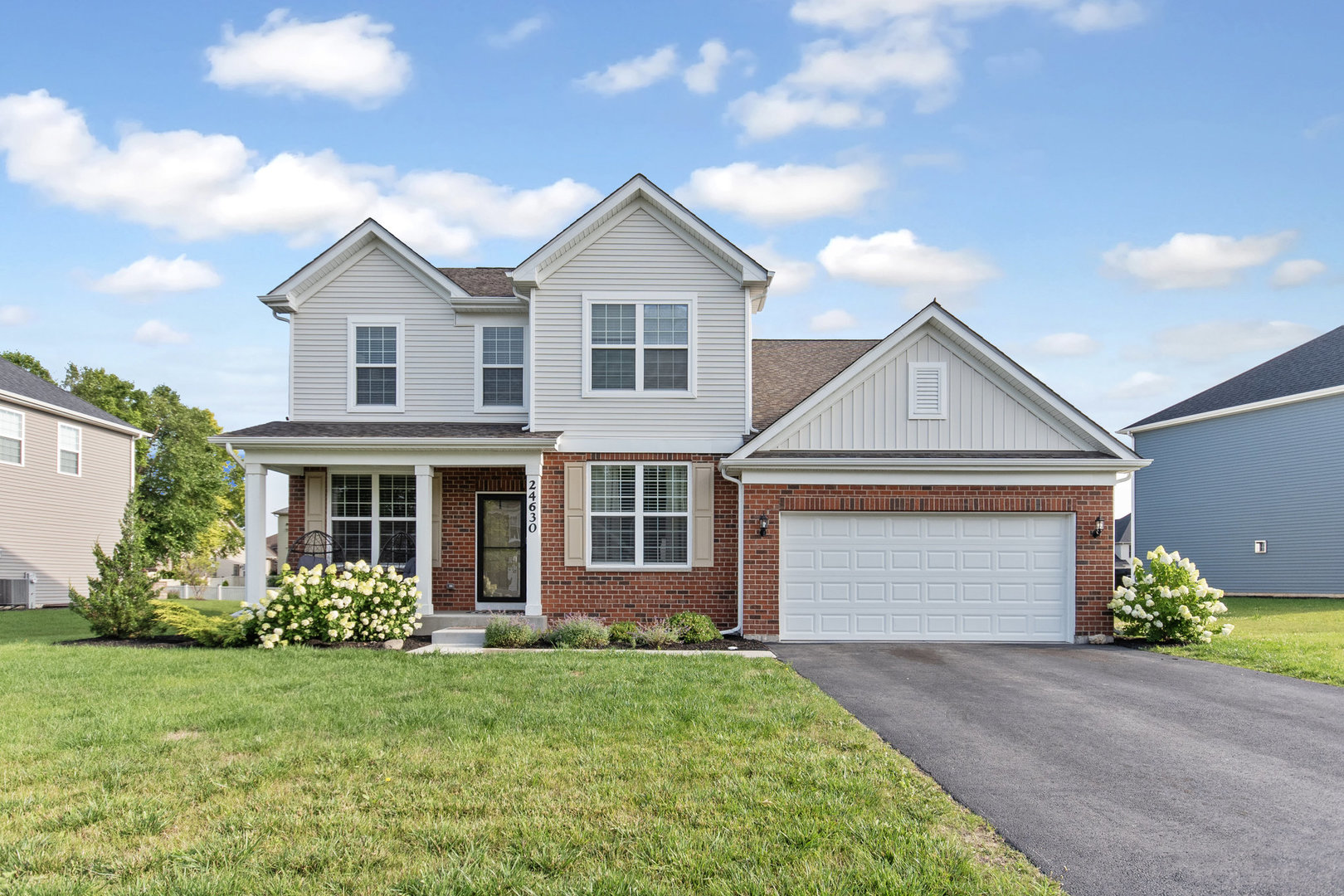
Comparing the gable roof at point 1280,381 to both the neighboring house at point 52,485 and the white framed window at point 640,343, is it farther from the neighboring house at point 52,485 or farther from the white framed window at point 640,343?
the neighboring house at point 52,485

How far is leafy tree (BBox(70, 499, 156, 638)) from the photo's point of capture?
13.4 meters

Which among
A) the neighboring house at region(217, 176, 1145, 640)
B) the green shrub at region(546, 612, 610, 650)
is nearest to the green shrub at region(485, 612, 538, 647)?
the green shrub at region(546, 612, 610, 650)

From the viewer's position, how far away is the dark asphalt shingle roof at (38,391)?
22.8m

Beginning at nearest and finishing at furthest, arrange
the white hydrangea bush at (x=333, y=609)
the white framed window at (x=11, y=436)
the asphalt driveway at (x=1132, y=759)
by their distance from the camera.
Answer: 1. the asphalt driveway at (x=1132, y=759)
2. the white hydrangea bush at (x=333, y=609)
3. the white framed window at (x=11, y=436)

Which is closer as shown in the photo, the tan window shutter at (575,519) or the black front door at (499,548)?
the tan window shutter at (575,519)

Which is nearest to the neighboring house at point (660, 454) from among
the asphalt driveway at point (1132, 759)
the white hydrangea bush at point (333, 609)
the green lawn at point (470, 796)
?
the white hydrangea bush at point (333, 609)

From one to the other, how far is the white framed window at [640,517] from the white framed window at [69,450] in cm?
1899

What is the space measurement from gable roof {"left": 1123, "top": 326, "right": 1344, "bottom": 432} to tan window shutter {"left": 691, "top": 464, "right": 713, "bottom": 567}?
18371 millimetres

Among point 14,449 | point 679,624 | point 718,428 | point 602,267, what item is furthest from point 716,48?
point 14,449

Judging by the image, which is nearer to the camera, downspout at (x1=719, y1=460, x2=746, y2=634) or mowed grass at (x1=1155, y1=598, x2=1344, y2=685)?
mowed grass at (x1=1155, y1=598, x2=1344, y2=685)

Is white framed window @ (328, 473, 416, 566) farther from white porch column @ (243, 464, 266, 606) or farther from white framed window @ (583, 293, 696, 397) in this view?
white framed window @ (583, 293, 696, 397)

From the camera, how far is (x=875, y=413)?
14273mm

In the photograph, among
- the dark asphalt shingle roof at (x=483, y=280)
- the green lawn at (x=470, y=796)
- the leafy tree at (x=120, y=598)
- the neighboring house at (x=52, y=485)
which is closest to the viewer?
the green lawn at (x=470, y=796)

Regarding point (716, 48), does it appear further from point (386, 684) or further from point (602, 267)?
point (386, 684)
